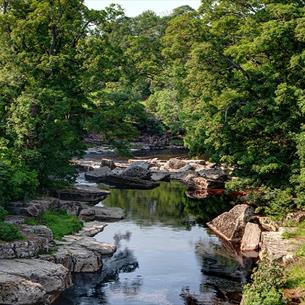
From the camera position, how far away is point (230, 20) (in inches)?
2015

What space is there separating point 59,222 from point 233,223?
13.2 m

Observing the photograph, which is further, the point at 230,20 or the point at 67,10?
the point at 230,20

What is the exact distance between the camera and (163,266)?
35.9m

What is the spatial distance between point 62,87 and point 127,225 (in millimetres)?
13043

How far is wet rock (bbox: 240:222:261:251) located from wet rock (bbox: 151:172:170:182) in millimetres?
25836

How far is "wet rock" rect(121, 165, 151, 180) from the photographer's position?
214 ft

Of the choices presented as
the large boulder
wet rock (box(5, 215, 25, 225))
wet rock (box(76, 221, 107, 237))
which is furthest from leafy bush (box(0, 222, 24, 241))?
the large boulder

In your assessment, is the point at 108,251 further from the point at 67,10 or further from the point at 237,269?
the point at 67,10

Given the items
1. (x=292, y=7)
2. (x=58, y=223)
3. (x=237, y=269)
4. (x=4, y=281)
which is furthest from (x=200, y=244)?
(x=292, y=7)

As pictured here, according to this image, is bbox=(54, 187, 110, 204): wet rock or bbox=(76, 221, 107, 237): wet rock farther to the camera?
bbox=(54, 187, 110, 204): wet rock

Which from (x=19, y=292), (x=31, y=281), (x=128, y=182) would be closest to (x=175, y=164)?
(x=128, y=182)

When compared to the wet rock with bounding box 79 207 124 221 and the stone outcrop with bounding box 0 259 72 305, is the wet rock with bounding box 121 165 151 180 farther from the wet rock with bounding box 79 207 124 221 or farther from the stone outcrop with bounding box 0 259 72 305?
the stone outcrop with bounding box 0 259 72 305

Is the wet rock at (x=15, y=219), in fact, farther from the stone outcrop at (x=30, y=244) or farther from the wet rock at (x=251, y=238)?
the wet rock at (x=251, y=238)

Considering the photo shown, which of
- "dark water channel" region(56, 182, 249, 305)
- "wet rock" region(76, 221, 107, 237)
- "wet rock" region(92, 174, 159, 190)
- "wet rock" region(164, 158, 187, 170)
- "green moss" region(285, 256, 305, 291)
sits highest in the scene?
"wet rock" region(164, 158, 187, 170)
